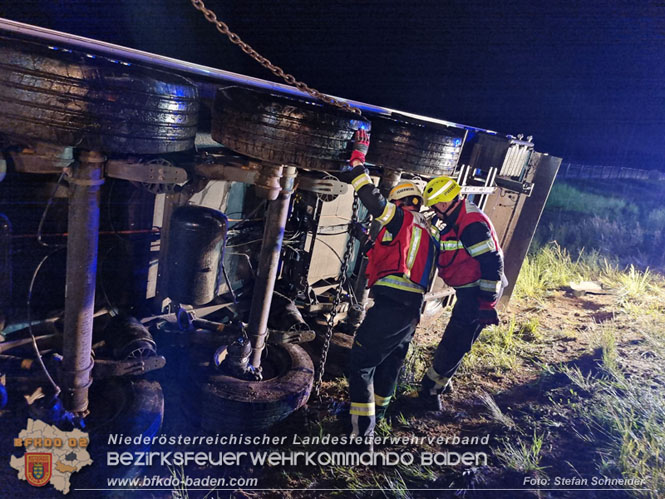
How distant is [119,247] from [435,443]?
141 inches

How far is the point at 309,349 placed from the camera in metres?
4.88

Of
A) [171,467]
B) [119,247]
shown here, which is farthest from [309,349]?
[119,247]

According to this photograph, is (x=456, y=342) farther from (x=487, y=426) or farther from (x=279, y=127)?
(x=279, y=127)

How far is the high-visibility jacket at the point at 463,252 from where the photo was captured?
3.94 m

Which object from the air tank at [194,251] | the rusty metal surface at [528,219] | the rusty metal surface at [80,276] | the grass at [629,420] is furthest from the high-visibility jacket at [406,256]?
the rusty metal surface at [528,219]

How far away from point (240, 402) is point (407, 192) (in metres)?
2.43

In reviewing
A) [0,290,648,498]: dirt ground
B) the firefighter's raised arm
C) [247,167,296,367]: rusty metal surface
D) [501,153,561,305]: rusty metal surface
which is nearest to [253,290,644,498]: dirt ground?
[0,290,648,498]: dirt ground

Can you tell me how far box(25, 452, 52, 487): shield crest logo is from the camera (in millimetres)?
2576

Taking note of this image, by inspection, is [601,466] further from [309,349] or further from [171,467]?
[171,467]

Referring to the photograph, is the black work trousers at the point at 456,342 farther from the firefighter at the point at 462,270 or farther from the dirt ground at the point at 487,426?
the dirt ground at the point at 487,426

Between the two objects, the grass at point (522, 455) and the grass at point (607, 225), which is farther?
the grass at point (607, 225)

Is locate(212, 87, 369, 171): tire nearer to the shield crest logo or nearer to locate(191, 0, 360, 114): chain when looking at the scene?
locate(191, 0, 360, 114): chain

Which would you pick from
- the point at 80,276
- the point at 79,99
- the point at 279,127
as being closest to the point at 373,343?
the point at 279,127

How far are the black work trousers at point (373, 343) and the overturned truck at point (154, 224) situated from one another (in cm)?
42
